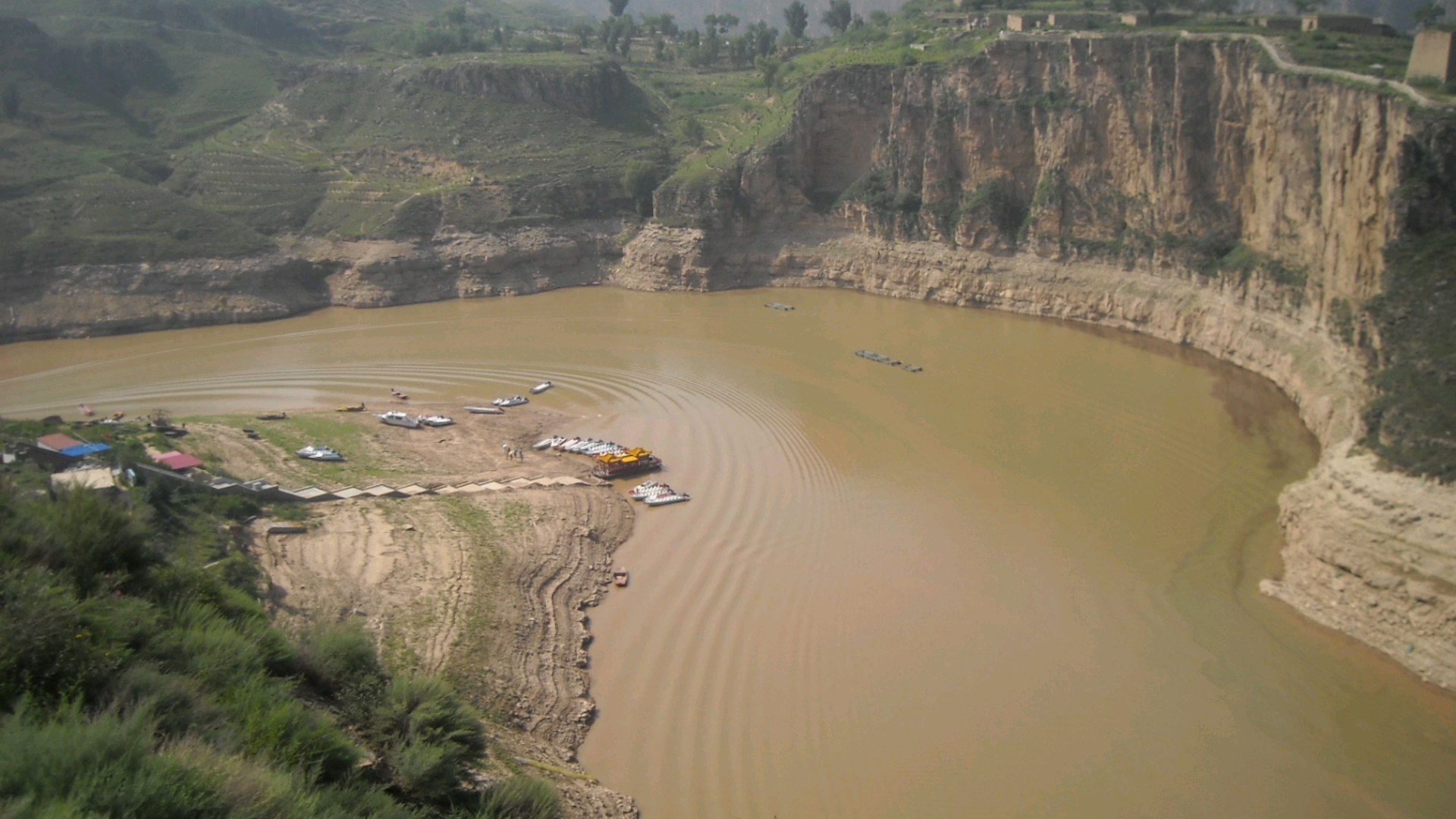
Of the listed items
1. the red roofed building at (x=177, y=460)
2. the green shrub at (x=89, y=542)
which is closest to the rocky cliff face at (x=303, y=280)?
the red roofed building at (x=177, y=460)

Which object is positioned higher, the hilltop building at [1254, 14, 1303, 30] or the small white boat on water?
the hilltop building at [1254, 14, 1303, 30]

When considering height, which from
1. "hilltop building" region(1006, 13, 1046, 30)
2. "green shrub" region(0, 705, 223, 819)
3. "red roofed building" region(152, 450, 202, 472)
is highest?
"hilltop building" region(1006, 13, 1046, 30)

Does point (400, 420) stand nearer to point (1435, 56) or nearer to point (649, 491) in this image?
point (649, 491)

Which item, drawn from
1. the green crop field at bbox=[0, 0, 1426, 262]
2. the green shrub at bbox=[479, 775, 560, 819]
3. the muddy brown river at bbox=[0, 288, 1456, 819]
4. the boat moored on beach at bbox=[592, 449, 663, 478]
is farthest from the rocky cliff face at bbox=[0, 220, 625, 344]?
the green shrub at bbox=[479, 775, 560, 819]

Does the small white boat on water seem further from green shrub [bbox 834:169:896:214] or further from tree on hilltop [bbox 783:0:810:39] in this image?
tree on hilltop [bbox 783:0:810:39]

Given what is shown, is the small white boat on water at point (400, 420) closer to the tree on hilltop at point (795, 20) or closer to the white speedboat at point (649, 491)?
the white speedboat at point (649, 491)

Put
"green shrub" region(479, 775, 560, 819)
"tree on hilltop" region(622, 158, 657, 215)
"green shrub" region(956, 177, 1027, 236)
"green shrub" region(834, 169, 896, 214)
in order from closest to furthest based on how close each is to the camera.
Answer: "green shrub" region(479, 775, 560, 819)
"green shrub" region(956, 177, 1027, 236)
"green shrub" region(834, 169, 896, 214)
"tree on hilltop" region(622, 158, 657, 215)

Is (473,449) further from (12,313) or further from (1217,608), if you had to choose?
(12,313)

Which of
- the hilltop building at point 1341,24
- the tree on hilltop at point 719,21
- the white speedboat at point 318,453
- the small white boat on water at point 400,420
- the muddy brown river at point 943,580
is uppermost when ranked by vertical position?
the tree on hilltop at point 719,21
